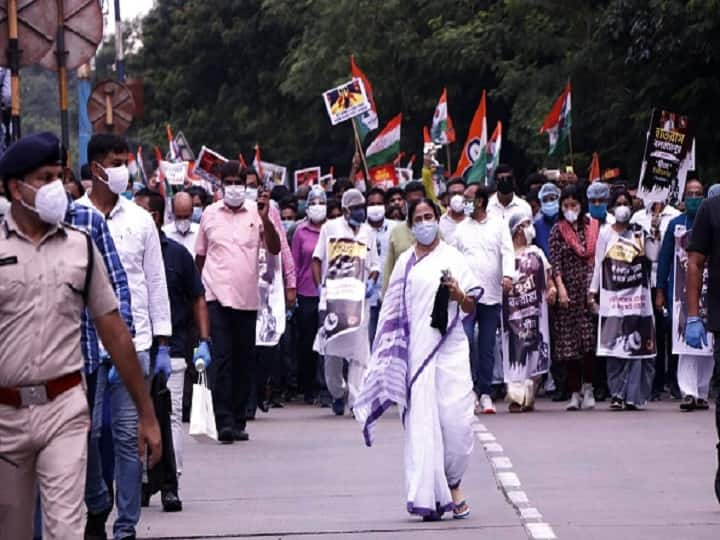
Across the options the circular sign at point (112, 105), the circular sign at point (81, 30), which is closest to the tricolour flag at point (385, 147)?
the circular sign at point (112, 105)

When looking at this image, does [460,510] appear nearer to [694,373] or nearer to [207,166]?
[694,373]

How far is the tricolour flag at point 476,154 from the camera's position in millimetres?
28766

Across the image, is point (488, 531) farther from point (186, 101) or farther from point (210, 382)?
point (186, 101)

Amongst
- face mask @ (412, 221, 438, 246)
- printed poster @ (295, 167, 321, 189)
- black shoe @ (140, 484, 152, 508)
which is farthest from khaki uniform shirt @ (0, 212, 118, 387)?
printed poster @ (295, 167, 321, 189)

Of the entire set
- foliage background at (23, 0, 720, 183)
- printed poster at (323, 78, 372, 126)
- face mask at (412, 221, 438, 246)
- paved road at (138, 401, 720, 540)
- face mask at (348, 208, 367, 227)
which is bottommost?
paved road at (138, 401, 720, 540)

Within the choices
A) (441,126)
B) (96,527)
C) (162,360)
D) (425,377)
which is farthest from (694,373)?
(441,126)

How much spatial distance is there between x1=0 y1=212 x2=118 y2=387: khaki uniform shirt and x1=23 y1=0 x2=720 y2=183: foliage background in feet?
Result: 69.8

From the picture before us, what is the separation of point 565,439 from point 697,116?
14.9 meters

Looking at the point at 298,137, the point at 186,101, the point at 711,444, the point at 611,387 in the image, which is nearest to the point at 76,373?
the point at 711,444

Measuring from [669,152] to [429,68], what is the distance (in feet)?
94.3

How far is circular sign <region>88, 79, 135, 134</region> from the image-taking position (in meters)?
27.6

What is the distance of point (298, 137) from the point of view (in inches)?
2426

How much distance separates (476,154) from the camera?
29.2 m

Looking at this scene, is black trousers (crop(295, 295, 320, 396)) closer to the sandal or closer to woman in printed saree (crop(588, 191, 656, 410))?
woman in printed saree (crop(588, 191, 656, 410))
